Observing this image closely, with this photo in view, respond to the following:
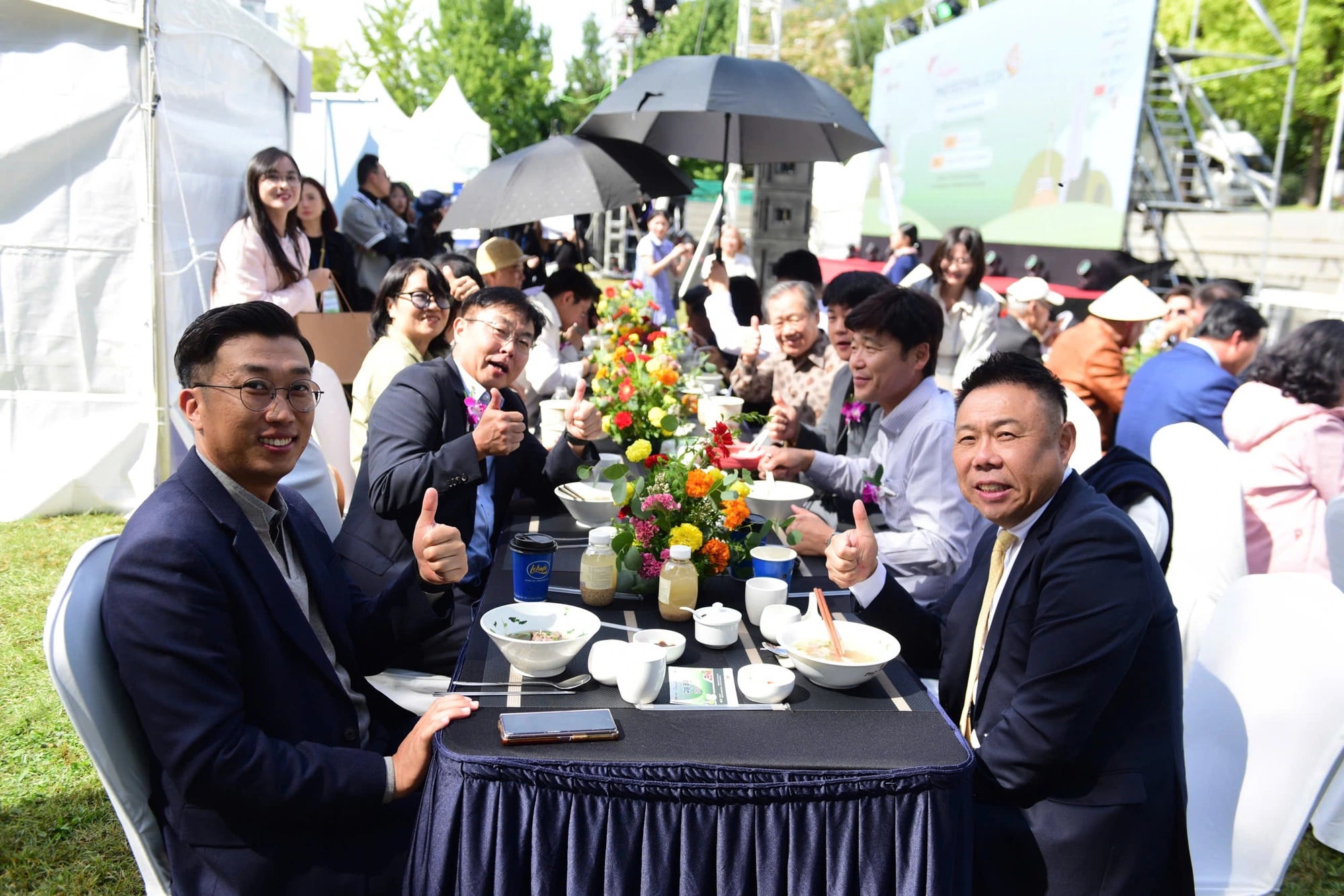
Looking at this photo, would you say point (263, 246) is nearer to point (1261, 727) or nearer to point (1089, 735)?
point (1089, 735)

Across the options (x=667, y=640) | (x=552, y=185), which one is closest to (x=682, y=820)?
(x=667, y=640)

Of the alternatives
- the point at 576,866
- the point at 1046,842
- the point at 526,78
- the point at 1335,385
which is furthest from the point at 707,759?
the point at 526,78

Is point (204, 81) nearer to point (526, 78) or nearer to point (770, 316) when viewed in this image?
point (770, 316)

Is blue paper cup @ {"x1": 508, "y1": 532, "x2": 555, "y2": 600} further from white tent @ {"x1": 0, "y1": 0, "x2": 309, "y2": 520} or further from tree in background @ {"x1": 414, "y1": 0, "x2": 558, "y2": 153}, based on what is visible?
tree in background @ {"x1": 414, "y1": 0, "x2": 558, "y2": 153}

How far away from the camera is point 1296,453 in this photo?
133 inches

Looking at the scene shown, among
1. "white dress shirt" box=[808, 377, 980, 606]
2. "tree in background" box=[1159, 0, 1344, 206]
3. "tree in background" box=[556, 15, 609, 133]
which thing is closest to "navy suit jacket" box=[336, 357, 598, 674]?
"white dress shirt" box=[808, 377, 980, 606]

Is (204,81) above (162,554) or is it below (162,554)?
above

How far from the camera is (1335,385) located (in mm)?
3379

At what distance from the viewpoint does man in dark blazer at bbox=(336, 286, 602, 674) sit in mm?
2578

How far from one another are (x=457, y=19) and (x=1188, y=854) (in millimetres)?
32657

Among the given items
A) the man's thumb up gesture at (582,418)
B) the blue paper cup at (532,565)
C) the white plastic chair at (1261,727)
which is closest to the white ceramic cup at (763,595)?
the blue paper cup at (532,565)

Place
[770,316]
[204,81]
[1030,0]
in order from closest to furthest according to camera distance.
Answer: [770,316]
[204,81]
[1030,0]

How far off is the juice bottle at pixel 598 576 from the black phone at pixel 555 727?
561 mm

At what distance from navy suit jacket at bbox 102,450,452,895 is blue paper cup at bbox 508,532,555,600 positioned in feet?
1.63
